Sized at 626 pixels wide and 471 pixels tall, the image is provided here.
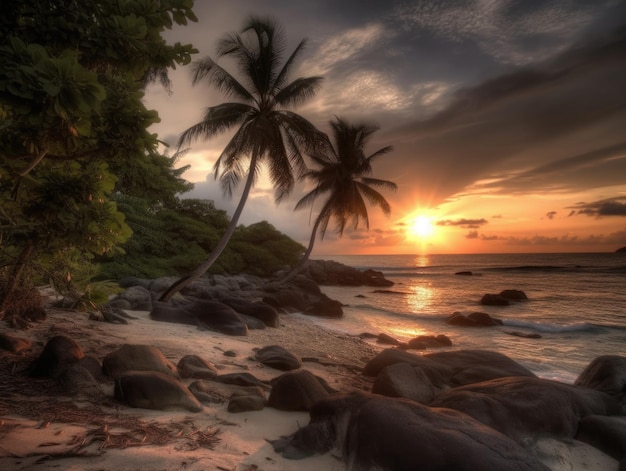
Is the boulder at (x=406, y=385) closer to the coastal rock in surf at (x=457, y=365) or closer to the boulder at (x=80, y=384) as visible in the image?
the coastal rock in surf at (x=457, y=365)

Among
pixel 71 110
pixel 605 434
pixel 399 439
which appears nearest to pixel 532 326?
pixel 605 434

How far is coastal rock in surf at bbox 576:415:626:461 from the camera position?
11.6ft

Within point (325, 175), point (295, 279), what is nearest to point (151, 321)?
point (295, 279)

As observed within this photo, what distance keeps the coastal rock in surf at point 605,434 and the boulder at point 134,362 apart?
497 cm

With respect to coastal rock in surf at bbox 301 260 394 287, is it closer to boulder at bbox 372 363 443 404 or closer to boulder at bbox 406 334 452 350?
boulder at bbox 406 334 452 350

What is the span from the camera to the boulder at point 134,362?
404 centimetres

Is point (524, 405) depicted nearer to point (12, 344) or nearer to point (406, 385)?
point (406, 385)

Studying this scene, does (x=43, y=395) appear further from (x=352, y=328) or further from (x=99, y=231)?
(x=352, y=328)

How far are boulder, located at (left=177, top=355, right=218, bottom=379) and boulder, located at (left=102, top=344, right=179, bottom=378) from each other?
0.73 ft

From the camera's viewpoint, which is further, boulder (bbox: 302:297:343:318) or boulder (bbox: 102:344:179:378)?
boulder (bbox: 302:297:343:318)

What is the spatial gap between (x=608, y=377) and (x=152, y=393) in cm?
665

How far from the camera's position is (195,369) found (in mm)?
4738

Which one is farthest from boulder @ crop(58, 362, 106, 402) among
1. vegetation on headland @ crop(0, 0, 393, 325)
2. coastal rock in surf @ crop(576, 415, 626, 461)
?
coastal rock in surf @ crop(576, 415, 626, 461)

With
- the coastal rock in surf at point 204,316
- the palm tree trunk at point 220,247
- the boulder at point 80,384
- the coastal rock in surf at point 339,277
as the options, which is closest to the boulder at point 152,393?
the boulder at point 80,384
